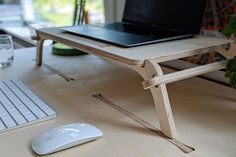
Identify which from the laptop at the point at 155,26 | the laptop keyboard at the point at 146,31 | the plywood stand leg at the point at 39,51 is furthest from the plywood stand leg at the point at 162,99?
the plywood stand leg at the point at 39,51

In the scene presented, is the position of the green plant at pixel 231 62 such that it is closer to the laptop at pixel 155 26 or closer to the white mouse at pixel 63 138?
the laptop at pixel 155 26

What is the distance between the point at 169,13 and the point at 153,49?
302 millimetres

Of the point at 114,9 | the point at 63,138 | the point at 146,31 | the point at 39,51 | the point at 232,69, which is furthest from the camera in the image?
the point at 114,9

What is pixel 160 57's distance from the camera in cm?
61

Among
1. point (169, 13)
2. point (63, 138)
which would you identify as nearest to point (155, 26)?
point (169, 13)

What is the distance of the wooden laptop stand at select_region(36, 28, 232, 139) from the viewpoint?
0.58 metres

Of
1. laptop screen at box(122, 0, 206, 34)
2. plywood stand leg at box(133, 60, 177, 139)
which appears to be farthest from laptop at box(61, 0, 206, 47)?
plywood stand leg at box(133, 60, 177, 139)

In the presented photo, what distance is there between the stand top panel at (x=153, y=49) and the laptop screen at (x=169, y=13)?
8 cm

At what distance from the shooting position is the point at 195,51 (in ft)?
2.19

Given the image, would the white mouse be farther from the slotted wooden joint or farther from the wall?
the wall

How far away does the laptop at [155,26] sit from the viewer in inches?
30.6

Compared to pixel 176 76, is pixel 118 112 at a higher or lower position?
lower

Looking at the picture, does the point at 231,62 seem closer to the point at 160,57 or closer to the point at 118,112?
the point at 160,57

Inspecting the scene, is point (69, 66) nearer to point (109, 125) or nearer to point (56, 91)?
point (56, 91)
